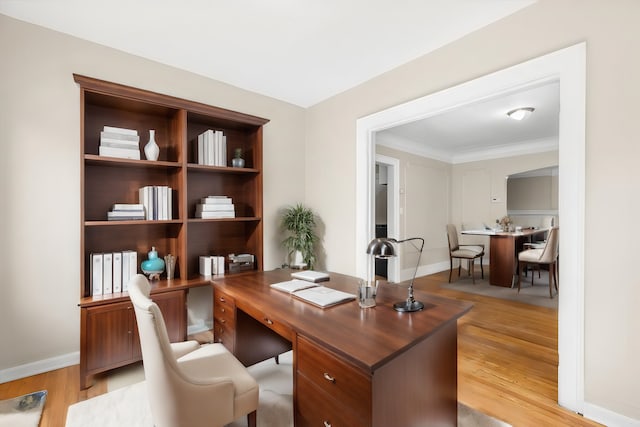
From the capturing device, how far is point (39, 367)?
217 centimetres

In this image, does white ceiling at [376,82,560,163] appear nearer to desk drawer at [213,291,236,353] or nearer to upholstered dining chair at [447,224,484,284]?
upholstered dining chair at [447,224,484,284]

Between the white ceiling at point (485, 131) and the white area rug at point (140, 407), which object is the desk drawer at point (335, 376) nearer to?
the white area rug at point (140, 407)

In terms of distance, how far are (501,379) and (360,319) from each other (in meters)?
1.57

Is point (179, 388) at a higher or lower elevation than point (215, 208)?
lower

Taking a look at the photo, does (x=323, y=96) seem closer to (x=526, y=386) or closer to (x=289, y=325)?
(x=289, y=325)

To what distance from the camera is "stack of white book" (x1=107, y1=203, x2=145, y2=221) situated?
2.33 m

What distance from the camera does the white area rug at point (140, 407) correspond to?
1.67m

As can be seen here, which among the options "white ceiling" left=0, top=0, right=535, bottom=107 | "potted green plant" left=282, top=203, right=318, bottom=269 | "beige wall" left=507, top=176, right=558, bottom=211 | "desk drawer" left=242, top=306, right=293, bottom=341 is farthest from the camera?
"beige wall" left=507, top=176, right=558, bottom=211

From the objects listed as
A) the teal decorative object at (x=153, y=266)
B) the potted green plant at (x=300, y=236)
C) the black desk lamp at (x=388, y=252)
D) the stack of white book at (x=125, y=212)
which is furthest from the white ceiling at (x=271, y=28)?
the teal decorative object at (x=153, y=266)

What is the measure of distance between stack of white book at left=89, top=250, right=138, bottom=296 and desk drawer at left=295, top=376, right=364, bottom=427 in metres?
1.62

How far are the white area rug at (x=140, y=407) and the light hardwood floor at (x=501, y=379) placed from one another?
0.26ft

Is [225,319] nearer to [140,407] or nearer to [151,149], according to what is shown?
[140,407]

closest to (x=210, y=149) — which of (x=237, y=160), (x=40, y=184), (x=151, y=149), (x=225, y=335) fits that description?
(x=237, y=160)

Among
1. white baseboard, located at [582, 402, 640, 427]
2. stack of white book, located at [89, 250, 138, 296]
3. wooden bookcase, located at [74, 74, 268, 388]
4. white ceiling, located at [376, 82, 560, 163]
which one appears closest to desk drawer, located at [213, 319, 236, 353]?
wooden bookcase, located at [74, 74, 268, 388]
